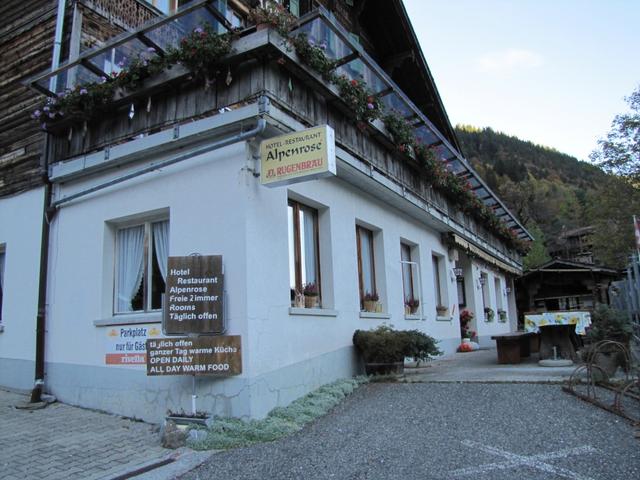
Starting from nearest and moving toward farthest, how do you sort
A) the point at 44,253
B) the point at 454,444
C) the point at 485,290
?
1. the point at 454,444
2. the point at 44,253
3. the point at 485,290

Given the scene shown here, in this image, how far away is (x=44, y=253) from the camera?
321 inches

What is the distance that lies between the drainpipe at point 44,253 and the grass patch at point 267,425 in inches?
136

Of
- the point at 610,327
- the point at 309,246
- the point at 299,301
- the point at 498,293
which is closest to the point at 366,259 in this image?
the point at 309,246

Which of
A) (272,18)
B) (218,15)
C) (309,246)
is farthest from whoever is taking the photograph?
(309,246)

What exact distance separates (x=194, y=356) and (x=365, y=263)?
4711mm

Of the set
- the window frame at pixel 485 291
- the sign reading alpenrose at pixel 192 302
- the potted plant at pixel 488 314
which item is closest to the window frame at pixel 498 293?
the window frame at pixel 485 291

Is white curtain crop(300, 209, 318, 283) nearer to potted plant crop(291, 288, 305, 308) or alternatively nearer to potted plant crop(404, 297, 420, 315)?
potted plant crop(291, 288, 305, 308)

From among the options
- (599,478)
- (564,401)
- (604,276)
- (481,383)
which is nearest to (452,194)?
(481,383)

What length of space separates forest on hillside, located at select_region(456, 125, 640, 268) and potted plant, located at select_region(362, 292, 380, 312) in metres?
12.5

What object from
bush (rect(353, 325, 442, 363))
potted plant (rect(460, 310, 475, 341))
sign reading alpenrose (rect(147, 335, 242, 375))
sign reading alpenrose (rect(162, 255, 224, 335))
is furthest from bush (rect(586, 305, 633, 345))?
potted plant (rect(460, 310, 475, 341))

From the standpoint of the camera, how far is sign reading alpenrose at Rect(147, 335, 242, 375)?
5.96 metres

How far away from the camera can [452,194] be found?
44.9 feet

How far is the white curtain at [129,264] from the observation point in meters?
7.66

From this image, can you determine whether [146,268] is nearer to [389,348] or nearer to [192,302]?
[192,302]
